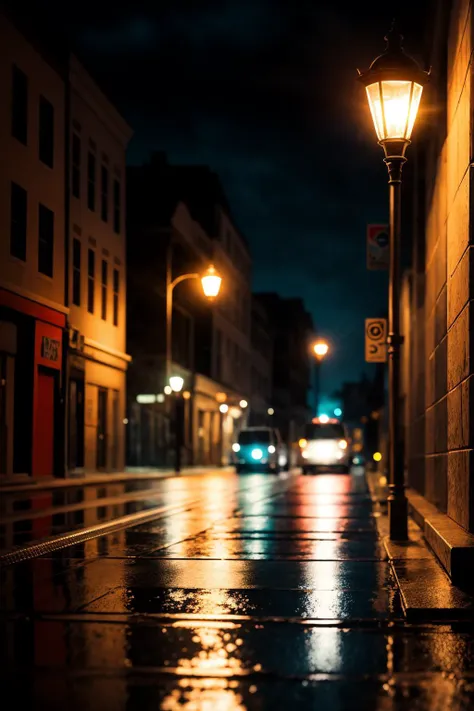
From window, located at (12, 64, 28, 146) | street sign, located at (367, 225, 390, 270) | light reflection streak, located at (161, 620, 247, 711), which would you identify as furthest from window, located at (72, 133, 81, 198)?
light reflection streak, located at (161, 620, 247, 711)

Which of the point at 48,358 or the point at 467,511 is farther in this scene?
the point at 48,358

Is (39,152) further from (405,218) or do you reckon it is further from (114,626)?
(114,626)

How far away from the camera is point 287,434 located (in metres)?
121

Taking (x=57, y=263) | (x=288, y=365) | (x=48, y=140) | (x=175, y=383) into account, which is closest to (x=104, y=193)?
(x=48, y=140)

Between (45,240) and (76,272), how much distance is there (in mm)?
3788

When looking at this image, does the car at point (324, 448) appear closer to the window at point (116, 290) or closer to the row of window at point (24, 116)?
the window at point (116, 290)

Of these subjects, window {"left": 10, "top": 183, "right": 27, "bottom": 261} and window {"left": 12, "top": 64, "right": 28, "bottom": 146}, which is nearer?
Result: window {"left": 10, "top": 183, "right": 27, "bottom": 261}

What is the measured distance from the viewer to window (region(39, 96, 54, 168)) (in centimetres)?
3256

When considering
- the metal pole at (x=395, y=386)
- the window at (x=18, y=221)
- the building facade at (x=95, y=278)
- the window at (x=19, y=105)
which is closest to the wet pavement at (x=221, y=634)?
the metal pole at (x=395, y=386)

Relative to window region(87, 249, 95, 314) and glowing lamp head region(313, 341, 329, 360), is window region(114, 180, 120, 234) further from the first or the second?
glowing lamp head region(313, 341, 329, 360)

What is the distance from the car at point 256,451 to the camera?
2221 inches

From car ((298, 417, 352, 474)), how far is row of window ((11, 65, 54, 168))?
92.6 feet

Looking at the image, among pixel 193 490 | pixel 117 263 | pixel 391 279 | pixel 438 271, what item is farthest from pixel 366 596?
pixel 117 263

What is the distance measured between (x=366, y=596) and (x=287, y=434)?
111848 mm
